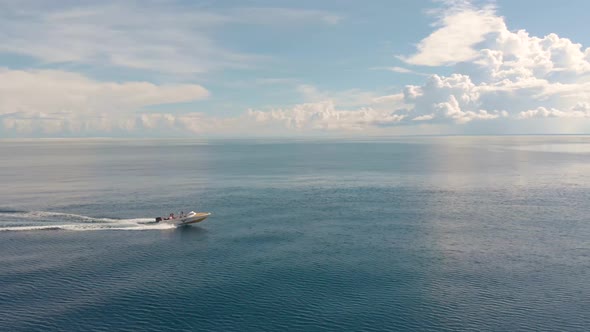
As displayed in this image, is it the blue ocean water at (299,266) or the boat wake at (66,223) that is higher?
the boat wake at (66,223)

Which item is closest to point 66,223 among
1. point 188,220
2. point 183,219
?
point 183,219

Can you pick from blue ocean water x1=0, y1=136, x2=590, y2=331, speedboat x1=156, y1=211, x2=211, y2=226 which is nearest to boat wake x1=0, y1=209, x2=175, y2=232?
blue ocean water x1=0, y1=136, x2=590, y2=331

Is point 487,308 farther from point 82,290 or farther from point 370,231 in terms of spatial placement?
point 82,290

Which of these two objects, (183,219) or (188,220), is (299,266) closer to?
(188,220)

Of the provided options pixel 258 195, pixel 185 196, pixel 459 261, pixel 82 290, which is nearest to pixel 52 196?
pixel 185 196

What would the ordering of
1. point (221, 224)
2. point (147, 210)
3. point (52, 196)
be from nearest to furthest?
1. point (221, 224)
2. point (147, 210)
3. point (52, 196)

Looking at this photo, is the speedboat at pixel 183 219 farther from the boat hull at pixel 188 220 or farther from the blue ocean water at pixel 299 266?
the blue ocean water at pixel 299 266

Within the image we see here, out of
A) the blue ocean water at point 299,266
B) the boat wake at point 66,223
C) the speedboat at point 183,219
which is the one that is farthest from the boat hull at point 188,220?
the blue ocean water at point 299,266

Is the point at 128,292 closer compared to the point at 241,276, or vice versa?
the point at 128,292
